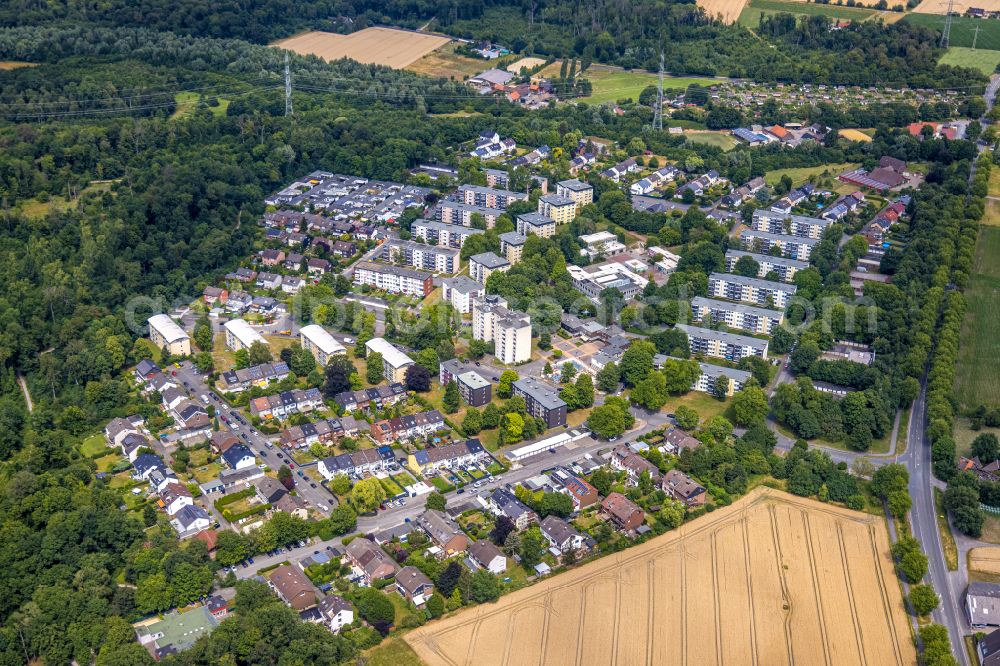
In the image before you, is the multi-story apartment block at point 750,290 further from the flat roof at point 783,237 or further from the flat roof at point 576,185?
the flat roof at point 576,185

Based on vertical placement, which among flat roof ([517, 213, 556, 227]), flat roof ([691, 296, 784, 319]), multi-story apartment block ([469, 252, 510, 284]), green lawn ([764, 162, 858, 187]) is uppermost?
green lawn ([764, 162, 858, 187])

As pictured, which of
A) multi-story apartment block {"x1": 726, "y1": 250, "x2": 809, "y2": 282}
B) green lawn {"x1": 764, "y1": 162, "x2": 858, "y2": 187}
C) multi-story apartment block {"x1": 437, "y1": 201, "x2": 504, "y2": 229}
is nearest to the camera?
multi-story apartment block {"x1": 726, "y1": 250, "x2": 809, "y2": 282}

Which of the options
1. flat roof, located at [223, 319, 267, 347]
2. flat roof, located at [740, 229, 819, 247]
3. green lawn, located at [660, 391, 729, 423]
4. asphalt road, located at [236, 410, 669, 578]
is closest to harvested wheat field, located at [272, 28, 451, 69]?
flat roof, located at [740, 229, 819, 247]

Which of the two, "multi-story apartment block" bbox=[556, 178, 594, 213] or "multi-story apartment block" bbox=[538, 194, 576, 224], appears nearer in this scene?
"multi-story apartment block" bbox=[538, 194, 576, 224]

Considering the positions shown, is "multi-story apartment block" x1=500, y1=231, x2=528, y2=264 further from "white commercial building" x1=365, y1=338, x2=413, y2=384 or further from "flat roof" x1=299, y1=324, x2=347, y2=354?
"flat roof" x1=299, y1=324, x2=347, y2=354

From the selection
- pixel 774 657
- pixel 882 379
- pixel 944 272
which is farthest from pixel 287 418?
pixel 944 272

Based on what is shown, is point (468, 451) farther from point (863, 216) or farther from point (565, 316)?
point (863, 216)
